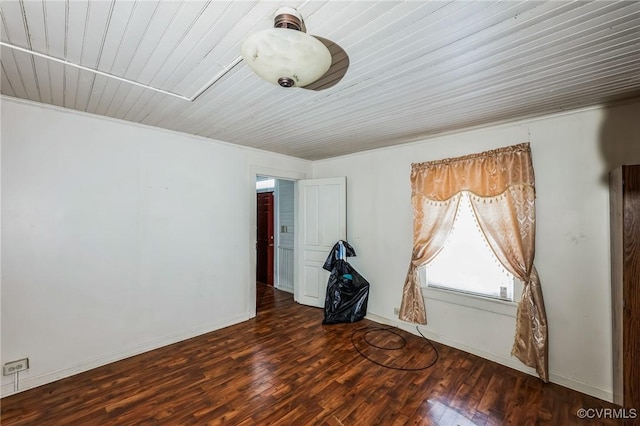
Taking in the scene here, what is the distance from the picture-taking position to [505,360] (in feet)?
8.76

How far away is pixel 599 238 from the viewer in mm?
2234

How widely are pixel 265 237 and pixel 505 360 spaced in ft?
15.2

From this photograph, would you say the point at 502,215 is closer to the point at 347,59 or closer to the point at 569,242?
the point at 569,242

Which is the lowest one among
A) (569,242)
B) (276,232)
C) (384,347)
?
(384,347)

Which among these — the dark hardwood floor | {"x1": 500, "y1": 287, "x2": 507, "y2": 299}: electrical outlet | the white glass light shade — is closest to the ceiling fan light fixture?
the white glass light shade

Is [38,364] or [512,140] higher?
[512,140]

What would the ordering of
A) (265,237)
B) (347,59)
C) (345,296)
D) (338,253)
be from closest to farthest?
(347,59) → (345,296) → (338,253) → (265,237)

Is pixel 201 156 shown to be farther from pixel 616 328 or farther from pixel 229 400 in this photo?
pixel 616 328

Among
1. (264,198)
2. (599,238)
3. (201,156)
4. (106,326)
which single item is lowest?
(106,326)

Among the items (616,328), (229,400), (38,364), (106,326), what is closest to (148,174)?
(106,326)

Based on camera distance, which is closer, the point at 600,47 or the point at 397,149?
the point at 600,47

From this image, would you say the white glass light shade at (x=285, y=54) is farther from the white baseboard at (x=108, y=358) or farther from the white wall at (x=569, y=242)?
the white baseboard at (x=108, y=358)

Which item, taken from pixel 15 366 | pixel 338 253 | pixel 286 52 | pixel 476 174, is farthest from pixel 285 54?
pixel 15 366

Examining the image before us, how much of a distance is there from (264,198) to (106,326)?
3763 mm
